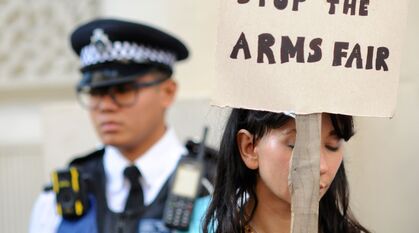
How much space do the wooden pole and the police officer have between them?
85 cm

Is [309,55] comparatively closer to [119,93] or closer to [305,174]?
[305,174]

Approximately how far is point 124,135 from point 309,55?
1.00 m

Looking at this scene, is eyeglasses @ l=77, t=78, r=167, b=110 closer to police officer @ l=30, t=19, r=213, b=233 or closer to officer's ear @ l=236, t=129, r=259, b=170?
police officer @ l=30, t=19, r=213, b=233

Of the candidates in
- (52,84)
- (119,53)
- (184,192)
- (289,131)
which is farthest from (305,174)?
(52,84)

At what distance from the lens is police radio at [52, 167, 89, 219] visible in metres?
1.88

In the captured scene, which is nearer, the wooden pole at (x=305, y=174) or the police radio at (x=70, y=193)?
the wooden pole at (x=305, y=174)

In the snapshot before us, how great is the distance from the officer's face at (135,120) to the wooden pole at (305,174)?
3.20 ft

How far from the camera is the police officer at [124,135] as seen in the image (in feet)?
6.18

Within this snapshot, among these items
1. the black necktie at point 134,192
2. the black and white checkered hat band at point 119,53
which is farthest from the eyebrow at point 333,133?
the black and white checkered hat band at point 119,53

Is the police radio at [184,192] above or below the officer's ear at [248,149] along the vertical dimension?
below

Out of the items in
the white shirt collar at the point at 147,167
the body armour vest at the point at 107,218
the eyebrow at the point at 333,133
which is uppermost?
the eyebrow at the point at 333,133

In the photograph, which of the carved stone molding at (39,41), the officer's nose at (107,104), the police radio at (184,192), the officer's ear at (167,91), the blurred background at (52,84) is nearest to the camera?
the police radio at (184,192)

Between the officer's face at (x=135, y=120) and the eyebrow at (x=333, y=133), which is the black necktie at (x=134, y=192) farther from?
the eyebrow at (x=333, y=133)

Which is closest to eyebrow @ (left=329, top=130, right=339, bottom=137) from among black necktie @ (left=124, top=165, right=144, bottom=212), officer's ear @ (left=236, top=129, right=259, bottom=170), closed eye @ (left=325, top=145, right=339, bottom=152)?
closed eye @ (left=325, top=145, right=339, bottom=152)
